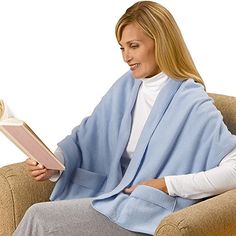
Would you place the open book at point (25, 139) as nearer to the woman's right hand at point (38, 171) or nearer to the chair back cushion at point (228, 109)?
the woman's right hand at point (38, 171)

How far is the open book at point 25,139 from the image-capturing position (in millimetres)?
2756

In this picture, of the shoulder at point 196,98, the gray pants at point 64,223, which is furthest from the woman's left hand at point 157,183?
the shoulder at point 196,98

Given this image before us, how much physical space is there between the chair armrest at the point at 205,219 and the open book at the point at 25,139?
52 centimetres

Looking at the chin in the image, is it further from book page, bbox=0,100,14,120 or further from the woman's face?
book page, bbox=0,100,14,120

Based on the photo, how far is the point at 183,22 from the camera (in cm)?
406

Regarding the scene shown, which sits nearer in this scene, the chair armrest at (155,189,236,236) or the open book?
the chair armrest at (155,189,236,236)

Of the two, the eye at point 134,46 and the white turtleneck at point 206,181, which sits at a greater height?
the eye at point 134,46

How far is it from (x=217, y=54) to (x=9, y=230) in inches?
57.0

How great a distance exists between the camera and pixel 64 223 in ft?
9.25

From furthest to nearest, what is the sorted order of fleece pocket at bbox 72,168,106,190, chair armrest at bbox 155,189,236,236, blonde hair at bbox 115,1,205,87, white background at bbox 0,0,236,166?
white background at bbox 0,0,236,166
fleece pocket at bbox 72,168,106,190
blonde hair at bbox 115,1,205,87
chair armrest at bbox 155,189,236,236

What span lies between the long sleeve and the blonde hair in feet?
1.24

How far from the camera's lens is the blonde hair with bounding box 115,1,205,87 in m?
2.98

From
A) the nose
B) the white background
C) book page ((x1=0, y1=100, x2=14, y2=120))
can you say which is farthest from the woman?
the white background

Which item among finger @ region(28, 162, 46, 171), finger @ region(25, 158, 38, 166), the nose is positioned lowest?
finger @ region(28, 162, 46, 171)
